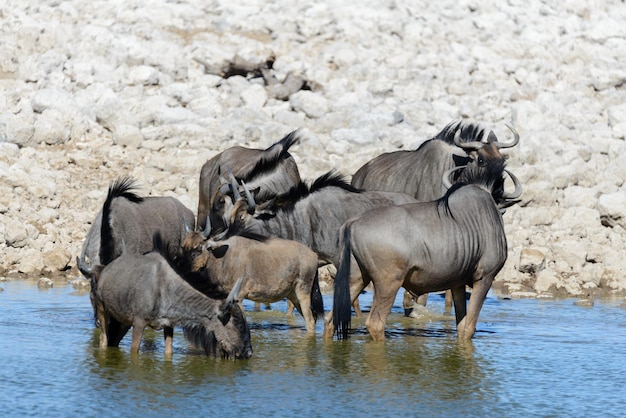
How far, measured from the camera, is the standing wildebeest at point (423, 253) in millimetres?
10812

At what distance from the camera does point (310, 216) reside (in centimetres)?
1250

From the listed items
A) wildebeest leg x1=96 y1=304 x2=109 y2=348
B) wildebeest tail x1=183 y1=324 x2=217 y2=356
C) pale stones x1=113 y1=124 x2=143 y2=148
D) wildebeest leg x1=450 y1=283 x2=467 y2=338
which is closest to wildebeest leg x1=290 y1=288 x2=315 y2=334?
wildebeest leg x1=450 y1=283 x2=467 y2=338

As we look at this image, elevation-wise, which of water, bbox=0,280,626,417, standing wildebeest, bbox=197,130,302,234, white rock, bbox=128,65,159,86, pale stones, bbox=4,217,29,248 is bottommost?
water, bbox=0,280,626,417

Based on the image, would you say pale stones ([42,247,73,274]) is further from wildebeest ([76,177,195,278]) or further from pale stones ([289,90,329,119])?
pale stones ([289,90,329,119])

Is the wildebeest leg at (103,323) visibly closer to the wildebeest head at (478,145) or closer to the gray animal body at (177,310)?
the gray animal body at (177,310)

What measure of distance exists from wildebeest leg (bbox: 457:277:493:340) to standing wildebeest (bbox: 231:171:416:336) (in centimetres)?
157

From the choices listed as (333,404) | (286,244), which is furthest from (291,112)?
(333,404)

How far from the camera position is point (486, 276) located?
446 inches

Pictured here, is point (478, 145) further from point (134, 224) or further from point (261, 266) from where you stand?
point (134, 224)

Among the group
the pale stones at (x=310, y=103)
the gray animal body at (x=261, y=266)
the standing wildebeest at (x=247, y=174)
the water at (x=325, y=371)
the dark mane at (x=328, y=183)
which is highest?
the pale stones at (x=310, y=103)

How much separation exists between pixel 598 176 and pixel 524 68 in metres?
6.12

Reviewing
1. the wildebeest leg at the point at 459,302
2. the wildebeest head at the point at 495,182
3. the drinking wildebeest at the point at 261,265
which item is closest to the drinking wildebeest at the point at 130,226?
the drinking wildebeest at the point at 261,265

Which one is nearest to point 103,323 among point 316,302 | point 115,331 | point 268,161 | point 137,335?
point 115,331

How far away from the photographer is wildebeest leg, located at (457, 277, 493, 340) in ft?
37.2
